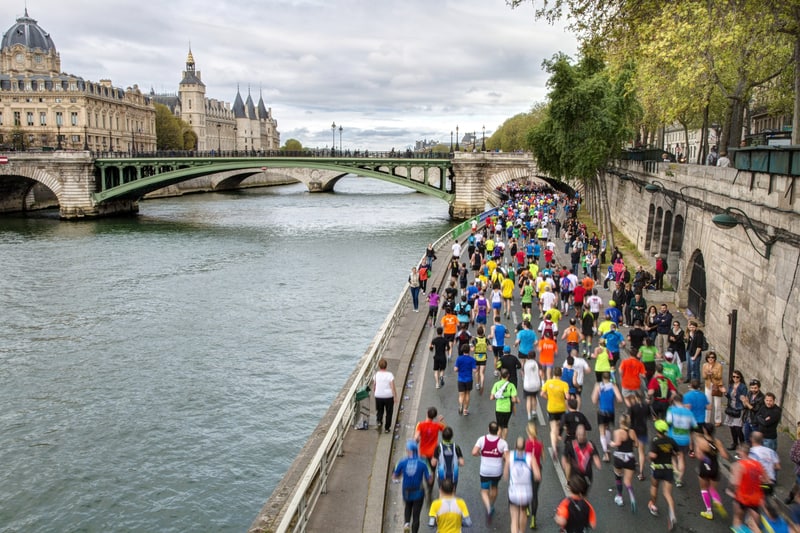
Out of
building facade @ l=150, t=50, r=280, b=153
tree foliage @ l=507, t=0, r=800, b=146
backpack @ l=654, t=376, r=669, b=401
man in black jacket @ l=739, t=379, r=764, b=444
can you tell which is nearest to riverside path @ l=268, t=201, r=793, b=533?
man in black jacket @ l=739, t=379, r=764, b=444

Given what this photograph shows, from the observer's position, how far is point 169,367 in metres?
20.4

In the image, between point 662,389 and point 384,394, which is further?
point 662,389

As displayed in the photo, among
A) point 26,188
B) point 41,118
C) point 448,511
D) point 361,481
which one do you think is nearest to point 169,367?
point 361,481

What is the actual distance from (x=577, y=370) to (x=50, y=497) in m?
9.75

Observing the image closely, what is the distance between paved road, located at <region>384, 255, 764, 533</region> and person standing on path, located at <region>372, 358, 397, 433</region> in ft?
1.23

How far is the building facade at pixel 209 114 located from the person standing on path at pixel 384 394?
13552 cm

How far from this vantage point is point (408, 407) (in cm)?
1309

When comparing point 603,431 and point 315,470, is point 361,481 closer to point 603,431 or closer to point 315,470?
point 315,470

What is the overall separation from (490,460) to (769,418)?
163 inches

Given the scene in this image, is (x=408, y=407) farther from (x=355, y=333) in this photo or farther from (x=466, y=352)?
(x=355, y=333)

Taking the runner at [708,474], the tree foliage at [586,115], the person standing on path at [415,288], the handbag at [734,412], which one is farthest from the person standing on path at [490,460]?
the tree foliage at [586,115]

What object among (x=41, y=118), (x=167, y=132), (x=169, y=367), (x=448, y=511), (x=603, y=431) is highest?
(x=41, y=118)

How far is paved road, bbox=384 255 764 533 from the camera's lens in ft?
29.5

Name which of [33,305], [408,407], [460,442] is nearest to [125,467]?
[408,407]
